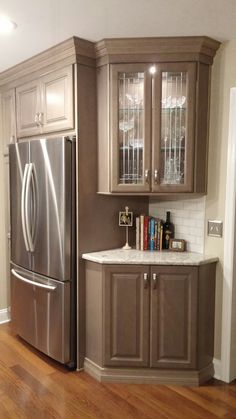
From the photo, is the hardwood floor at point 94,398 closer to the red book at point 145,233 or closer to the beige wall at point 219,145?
the beige wall at point 219,145

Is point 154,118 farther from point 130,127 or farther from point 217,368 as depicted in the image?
point 217,368

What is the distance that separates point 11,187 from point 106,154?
1.09m

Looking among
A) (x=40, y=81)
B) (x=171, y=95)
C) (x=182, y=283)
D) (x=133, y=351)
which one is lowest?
(x=133, y=351)

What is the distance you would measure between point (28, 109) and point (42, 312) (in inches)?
69.3

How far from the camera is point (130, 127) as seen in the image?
2.80 meters

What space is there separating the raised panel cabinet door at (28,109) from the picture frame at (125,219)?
3.28 ft

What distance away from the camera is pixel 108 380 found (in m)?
2.76

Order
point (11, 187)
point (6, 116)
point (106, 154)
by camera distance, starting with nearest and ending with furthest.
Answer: point (106, 154), point (11, 187), point (6, 116)

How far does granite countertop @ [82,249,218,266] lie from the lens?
2648 millimetres

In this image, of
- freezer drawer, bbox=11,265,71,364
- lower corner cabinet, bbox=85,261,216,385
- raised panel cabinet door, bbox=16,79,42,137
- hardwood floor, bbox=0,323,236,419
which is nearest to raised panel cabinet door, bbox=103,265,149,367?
lower corner cabinet, bbox=85,261,216,385

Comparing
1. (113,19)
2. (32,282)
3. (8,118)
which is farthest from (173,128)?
(8,118)

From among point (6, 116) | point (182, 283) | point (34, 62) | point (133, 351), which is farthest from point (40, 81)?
point (133, 351)

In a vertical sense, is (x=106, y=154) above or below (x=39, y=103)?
below

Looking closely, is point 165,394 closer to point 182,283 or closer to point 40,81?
point 182,283
